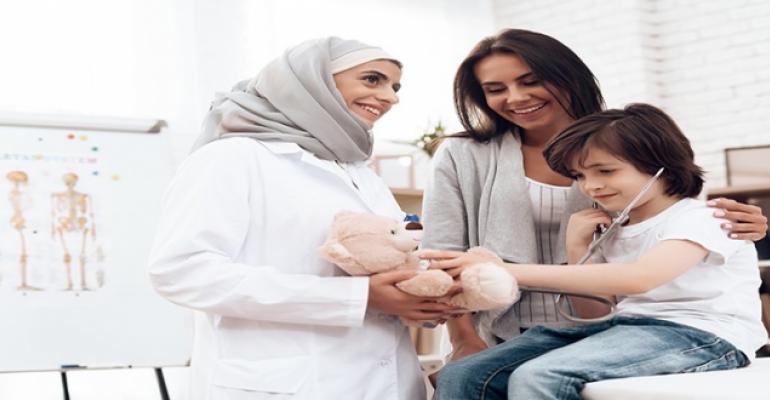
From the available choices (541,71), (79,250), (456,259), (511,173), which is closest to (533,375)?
(456,259)

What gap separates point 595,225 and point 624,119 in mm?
214

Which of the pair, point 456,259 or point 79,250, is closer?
point 456,259

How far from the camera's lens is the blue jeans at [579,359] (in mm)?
1523

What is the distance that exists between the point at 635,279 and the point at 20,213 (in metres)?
2.19

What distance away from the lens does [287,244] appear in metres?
1.71

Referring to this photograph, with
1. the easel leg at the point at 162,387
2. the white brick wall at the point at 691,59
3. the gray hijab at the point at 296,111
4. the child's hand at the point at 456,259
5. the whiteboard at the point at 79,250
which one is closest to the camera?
the child's hand at the point at 456,259

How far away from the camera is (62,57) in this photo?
4238 mm

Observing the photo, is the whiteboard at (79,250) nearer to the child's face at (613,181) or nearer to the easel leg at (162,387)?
the easel leg at (162,387)

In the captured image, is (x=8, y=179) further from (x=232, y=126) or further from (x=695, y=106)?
(x=695, y=106)

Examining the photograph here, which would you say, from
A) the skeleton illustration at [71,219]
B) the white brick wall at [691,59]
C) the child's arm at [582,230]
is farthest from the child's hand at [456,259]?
the white brick wall at [691,59]

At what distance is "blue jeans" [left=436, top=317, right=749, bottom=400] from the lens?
152 centimetres

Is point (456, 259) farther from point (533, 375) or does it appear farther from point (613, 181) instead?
point (613, 181)

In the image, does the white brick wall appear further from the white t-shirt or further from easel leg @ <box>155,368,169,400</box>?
the white t-shirt

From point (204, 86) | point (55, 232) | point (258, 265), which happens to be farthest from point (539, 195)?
point (204, 86)
